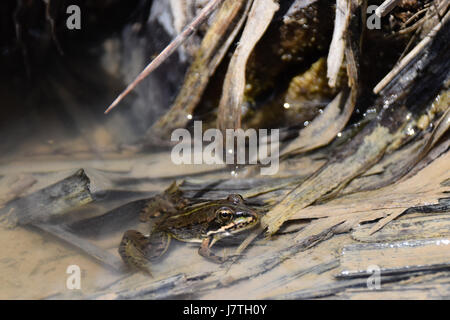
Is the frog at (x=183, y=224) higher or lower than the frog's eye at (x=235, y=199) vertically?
lower

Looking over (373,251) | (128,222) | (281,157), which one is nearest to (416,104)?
(281,157)

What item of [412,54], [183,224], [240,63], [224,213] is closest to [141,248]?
[183,224]

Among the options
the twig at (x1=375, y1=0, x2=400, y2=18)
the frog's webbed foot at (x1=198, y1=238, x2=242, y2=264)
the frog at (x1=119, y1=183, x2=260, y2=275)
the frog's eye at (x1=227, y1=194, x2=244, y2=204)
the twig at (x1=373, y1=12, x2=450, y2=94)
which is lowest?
the frog's webbed foot at (x1=198, y1=238, x2=242, y2=264)

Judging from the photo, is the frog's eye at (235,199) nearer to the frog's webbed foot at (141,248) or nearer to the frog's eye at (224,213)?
the frog's eye at (224,213)

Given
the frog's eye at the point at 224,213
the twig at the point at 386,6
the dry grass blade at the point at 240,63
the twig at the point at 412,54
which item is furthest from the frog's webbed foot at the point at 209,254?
the twig at the point at 386,6

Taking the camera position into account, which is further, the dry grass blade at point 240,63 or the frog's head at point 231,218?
the dry grass blade at point 240,63

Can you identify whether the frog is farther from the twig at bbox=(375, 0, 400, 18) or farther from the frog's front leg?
the twig at bbox=(375, 0, 400, 18)

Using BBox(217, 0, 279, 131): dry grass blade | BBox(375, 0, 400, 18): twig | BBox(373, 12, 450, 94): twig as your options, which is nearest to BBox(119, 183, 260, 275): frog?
BBox(217, 0, 279, 131): dry grass blade
